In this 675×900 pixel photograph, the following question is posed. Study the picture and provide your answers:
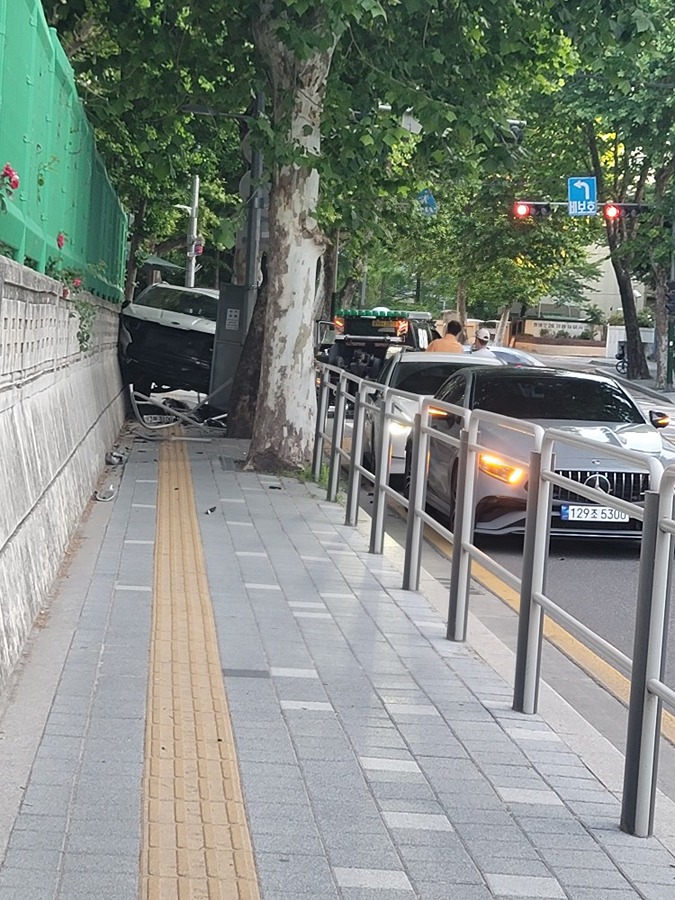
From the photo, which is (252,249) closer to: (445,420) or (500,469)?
(445,420)

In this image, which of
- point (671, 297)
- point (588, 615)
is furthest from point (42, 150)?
point (671, 297)

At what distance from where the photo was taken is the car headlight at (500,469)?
6.65 meters

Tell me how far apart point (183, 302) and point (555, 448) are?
57.6 feet

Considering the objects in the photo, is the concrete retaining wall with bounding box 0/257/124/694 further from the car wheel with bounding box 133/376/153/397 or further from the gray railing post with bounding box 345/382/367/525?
the car wheel with bounding box 133/376/153/397

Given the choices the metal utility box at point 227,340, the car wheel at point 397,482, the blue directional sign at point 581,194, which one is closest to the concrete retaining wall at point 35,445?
the car wheel at point 397,482

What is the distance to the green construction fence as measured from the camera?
24.1 ft

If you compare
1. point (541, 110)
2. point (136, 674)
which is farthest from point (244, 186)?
point (541, 110)

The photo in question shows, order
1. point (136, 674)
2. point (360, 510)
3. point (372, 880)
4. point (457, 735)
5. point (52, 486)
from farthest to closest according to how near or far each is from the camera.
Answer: point (360, 510)
point (52, 486)
point (136, 674)
point (457, 735)
point (372, 880)

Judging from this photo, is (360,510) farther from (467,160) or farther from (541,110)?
(541,110)

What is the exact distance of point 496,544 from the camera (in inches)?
469

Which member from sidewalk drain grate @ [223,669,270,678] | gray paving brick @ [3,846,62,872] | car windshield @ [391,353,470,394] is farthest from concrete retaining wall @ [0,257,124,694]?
car windshield @ [391,353,470,394]

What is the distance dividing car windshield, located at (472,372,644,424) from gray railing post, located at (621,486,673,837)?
802 centimetres

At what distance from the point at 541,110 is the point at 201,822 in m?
37.3

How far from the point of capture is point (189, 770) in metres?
4.86
